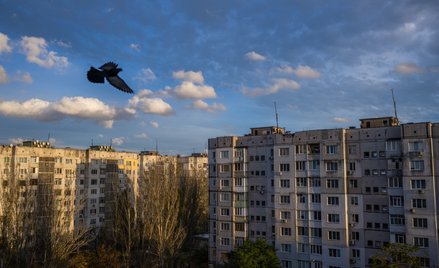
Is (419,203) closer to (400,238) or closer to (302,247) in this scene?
(400,238)

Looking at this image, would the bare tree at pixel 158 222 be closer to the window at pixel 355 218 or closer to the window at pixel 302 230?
the window at pixel 302 230

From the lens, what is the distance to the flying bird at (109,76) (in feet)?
25.5

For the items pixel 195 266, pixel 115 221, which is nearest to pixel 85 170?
pixel 115 221

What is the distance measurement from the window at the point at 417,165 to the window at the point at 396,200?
274 centimetres

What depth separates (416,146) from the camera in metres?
36.1

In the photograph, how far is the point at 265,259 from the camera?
3594 centimetres

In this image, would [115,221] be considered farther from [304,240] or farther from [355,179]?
[355,179]

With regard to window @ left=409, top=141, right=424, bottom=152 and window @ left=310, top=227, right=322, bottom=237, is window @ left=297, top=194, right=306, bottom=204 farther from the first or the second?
window @ left=409, top=141, right=424, bottom=152

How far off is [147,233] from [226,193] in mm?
10743

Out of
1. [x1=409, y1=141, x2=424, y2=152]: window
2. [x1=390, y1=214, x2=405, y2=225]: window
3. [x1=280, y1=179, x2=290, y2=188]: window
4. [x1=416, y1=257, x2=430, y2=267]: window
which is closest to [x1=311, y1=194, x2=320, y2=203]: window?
[x1=280, y1=179, x2=290, y2=188]: window

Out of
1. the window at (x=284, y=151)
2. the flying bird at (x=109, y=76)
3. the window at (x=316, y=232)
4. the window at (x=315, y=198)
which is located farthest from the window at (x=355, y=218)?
the flying bird at (x=109, y=76)

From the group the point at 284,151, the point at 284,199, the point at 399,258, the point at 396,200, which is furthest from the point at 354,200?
the point at 284,151

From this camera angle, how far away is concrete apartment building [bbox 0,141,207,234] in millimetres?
53094

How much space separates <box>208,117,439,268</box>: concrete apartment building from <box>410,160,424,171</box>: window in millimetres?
77
